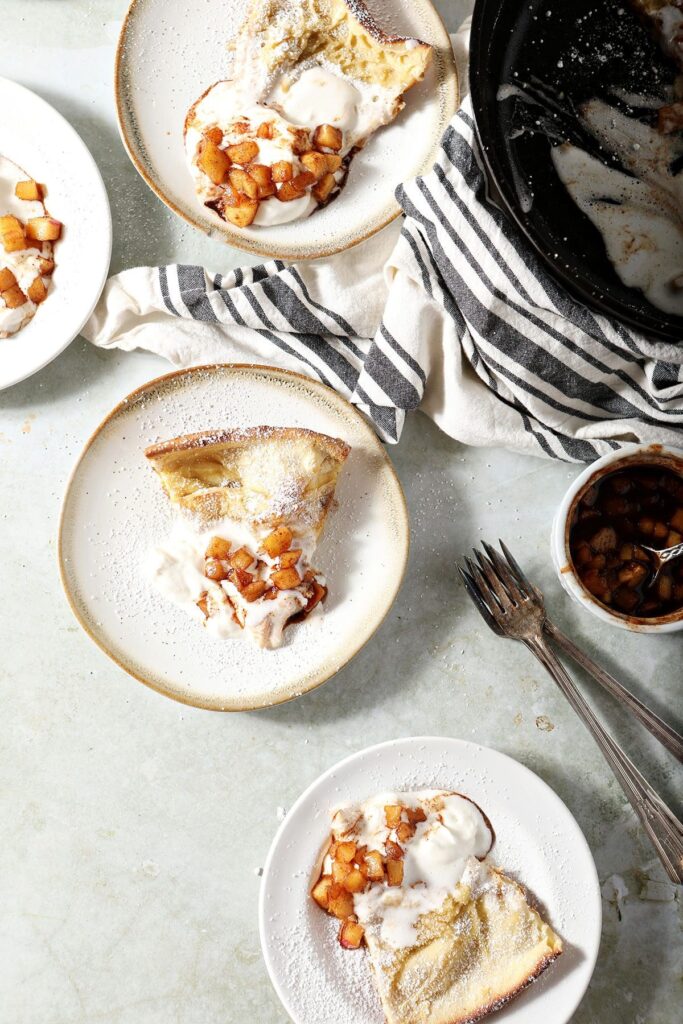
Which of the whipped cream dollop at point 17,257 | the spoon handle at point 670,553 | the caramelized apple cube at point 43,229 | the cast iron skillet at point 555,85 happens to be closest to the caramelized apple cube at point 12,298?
the whipped cream dollop at point 17,257

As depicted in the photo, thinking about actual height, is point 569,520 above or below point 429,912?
above

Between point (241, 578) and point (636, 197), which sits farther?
point (241, 578)

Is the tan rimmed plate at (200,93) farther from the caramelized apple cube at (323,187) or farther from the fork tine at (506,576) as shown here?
the fork tine at (506,576)

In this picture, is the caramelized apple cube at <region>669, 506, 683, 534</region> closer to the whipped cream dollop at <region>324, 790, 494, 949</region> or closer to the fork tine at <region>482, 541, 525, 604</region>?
the fork tine at <region>482, 541, 525, 604</region>

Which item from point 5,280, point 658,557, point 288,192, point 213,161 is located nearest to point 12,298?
point 5,280

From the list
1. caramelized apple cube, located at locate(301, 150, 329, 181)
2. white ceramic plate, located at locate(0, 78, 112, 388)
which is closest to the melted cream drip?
caramelized apple cube, located at locate(301, 150, 329, 181)

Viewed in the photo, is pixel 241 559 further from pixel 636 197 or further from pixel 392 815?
pixel 636 197

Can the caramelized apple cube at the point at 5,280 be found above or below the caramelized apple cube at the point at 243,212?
below
